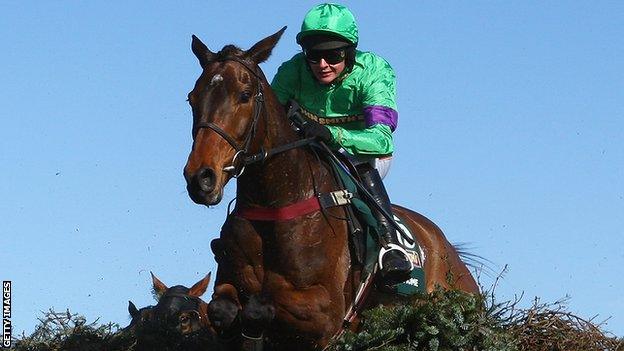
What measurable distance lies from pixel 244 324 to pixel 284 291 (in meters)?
0.37

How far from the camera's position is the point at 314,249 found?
32.0 ft

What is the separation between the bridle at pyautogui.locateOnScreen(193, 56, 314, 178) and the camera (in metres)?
9.14

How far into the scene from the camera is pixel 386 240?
1038 cm

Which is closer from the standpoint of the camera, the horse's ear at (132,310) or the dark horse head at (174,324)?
the dark horse head at (174,324)

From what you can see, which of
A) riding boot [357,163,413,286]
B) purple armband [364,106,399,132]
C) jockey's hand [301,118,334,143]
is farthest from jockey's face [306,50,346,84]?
riding boot [357,163,413,286]

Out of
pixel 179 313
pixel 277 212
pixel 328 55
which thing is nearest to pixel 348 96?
pixel 328 55

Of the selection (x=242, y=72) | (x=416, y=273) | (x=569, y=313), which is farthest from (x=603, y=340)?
(x=242, y=72)

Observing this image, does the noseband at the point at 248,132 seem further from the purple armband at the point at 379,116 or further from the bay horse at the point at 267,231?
the purple armband at the point at 379,116

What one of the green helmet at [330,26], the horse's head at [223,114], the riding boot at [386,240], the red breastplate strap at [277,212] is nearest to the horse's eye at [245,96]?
the horse's head at [223,114]

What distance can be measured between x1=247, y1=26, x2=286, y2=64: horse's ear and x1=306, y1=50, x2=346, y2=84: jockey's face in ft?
2.58

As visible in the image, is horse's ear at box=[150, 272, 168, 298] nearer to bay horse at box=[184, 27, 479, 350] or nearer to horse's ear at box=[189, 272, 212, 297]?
horse's ear at box=[189, 272, 212, 297]

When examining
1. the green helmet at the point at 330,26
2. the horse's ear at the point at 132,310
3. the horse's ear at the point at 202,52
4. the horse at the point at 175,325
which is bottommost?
the horse at the point at 175,325

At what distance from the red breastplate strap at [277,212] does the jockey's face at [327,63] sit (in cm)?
121

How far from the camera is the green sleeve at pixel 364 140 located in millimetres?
10188
